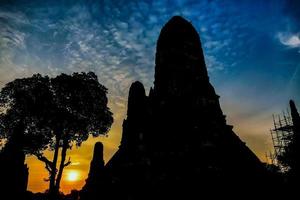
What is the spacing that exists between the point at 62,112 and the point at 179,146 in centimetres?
1828

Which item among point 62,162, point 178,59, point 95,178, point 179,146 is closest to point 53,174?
point 62,162

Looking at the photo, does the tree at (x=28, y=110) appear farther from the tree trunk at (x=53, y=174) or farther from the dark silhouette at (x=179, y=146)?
the dark silhouette at (x=179, y=146)

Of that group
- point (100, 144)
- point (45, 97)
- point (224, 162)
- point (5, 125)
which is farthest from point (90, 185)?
point (5, 125)

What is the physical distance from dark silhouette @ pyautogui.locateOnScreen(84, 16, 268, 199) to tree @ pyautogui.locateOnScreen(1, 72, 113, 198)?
13257mm

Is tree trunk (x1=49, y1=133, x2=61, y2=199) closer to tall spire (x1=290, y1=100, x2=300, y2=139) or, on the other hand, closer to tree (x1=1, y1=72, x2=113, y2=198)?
tree (x1=1, y1=72, x2=113, y2=198)

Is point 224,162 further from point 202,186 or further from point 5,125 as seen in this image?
point 5,125

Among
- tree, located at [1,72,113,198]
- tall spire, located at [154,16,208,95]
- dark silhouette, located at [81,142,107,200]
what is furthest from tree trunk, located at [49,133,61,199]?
tall spire, located at [154,16,208,95]

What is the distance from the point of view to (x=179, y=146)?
13.2m

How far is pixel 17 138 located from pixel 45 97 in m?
5.97

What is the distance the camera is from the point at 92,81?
93.6ft

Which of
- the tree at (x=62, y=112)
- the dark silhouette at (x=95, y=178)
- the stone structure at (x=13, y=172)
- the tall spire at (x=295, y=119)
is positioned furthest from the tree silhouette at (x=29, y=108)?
the tall spire at (x=295, y=119)

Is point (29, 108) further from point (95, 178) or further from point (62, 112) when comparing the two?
point (95, 178)

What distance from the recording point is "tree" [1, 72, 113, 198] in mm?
26219

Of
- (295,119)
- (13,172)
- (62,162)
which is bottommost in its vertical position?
(13,172)
